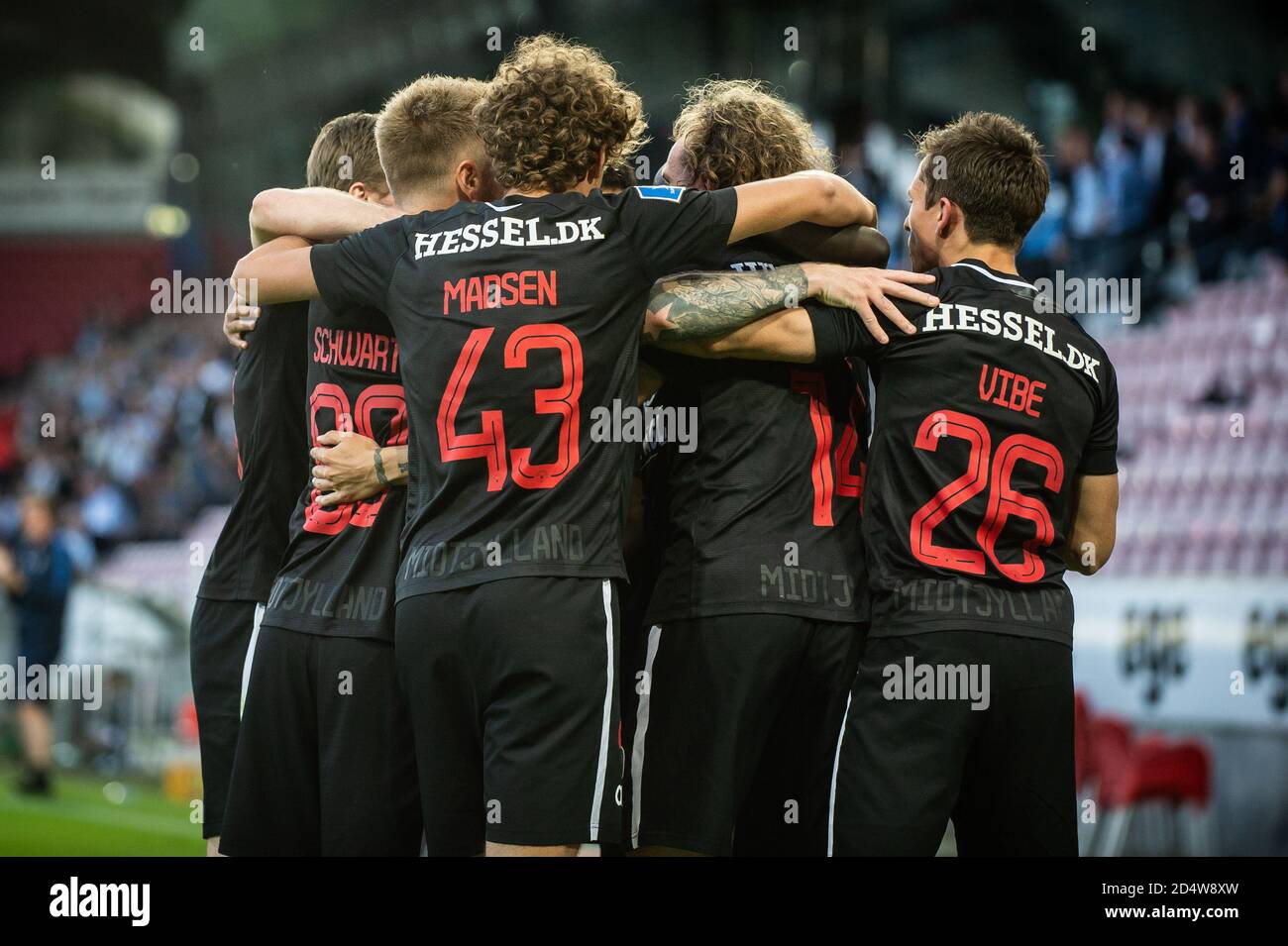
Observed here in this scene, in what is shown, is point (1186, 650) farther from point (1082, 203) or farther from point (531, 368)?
point (531, 368)

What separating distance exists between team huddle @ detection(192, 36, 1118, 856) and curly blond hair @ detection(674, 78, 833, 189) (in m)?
0.01

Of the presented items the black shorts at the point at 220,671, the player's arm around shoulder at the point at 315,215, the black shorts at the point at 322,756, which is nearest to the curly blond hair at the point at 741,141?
the player's arm around shoulder at the point at 315,215

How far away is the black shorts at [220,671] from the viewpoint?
4426 millimetres

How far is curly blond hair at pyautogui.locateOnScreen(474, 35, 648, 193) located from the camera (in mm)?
3492

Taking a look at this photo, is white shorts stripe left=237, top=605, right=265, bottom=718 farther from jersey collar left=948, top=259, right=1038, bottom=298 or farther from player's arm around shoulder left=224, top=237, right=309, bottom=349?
jersey collar left=948, top=259, right=1038, bottom=298

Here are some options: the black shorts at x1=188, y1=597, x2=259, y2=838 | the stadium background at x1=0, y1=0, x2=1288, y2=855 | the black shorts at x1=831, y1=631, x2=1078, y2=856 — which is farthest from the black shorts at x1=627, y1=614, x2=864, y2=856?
the stadium background at x1=0, y1=0, x2=1288, y2=855

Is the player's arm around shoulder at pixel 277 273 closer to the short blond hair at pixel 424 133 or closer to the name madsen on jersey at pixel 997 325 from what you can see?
the short blond hair at pixel 424 133

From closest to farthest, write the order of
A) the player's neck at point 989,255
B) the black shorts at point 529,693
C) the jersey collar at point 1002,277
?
the black shorts at point 529,693 → the jersey collar at point 1002,277 → the player's neck at point 989,255

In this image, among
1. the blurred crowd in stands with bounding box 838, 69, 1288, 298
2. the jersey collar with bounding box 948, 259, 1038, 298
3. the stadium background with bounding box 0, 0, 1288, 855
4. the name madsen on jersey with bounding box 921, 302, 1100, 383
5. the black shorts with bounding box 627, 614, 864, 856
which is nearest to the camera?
the black shorts with bounding box 627, 614, 864, 856

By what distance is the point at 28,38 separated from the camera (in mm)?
26500

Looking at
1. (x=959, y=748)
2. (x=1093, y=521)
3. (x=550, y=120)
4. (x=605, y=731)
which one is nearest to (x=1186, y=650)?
(x=1093, y=521)

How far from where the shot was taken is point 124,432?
68.9 ft

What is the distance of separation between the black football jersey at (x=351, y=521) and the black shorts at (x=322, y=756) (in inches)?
3.1
